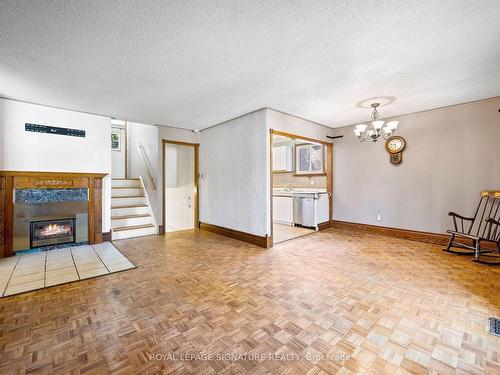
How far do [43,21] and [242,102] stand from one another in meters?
2.57

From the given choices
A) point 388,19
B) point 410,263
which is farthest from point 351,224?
point 388,19

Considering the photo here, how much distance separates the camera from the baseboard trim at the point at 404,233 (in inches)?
172

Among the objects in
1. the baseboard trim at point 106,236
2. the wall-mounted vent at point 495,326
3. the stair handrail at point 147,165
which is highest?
the stair handrail at point 147,165

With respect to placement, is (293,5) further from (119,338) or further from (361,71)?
(119,338)

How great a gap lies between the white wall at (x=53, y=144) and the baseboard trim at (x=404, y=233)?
17.9 ft

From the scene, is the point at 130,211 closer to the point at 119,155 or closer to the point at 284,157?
the point at 119,155

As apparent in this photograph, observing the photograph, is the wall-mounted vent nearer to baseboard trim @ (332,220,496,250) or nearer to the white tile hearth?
baseboard trim @ (332,220,496,250)

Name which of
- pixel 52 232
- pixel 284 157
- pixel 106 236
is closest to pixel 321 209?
pixel 284 157

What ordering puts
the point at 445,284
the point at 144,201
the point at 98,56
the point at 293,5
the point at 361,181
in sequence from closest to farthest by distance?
the point at 293,5
the point at 98,56
the point at 445,284
the point at 361,181
the point at 144,201

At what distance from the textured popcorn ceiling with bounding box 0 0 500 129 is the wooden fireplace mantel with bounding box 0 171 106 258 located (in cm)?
126

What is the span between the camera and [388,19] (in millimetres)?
1947

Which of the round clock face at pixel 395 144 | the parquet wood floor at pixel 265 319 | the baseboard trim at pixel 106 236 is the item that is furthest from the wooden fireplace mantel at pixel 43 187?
the round clock face at pixel 395 144

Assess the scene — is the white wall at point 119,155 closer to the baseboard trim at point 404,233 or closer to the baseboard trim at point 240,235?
the baseboard trim at point 240,235

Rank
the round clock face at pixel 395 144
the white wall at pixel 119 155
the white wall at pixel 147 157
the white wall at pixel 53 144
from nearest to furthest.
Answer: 1. the white wall at pixel 53 144
2. the round clock face at pixel 395 144
3. the white wall at pixel 147 157
4. the white wall at pixel 119 155
